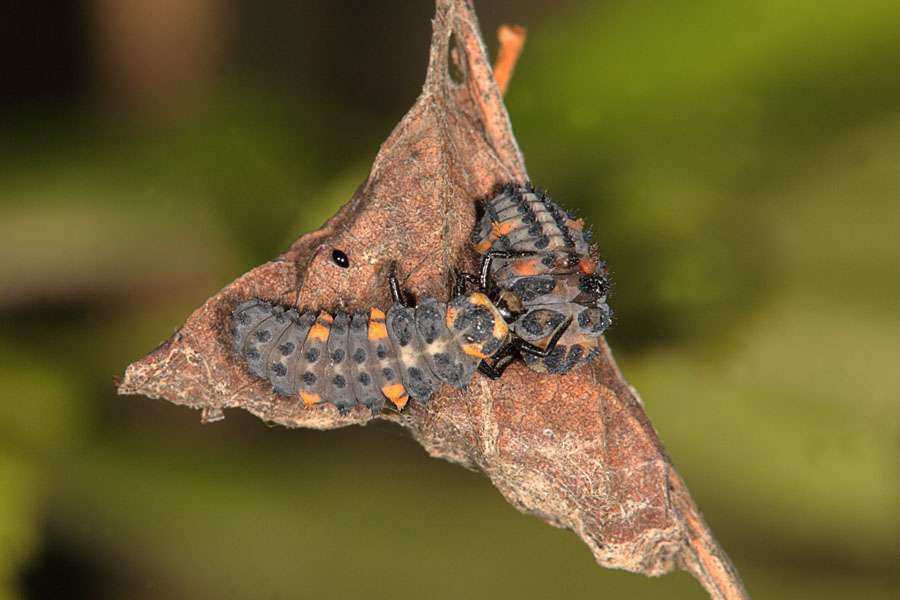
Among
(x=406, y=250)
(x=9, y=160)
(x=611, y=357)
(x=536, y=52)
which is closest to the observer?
(x=406, y=250)

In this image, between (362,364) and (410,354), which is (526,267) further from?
(362,364)

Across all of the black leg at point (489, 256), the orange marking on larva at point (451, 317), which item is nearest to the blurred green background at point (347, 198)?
the black leg at point (489, 256)

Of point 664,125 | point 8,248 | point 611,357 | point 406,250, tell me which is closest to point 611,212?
point 664,125

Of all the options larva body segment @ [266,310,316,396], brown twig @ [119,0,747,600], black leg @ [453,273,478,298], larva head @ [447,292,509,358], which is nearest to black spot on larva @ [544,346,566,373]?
brown twig @ [119,0,747,600]

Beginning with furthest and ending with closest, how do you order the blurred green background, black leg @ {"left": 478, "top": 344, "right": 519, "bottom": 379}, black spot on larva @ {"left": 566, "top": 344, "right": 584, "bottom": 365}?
the blurred green background < black leg @ {"left": 478, "top": 344, "right": 519, "bottom": 379} < black spot on larva @ {"left": 566, "top": 344, "right": 584, "bottom": 365}

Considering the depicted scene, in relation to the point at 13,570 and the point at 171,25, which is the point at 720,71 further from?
the point at 13,570

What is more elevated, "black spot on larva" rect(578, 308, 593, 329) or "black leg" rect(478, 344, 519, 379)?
"black spot on larva" rect(578, 308, 593, 329)

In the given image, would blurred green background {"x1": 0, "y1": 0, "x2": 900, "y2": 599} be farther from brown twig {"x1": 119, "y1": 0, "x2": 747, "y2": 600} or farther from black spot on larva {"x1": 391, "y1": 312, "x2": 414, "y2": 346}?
black spot on larva {"x1": 391, "y1": 312, "x2": 414, "y2": 346}
